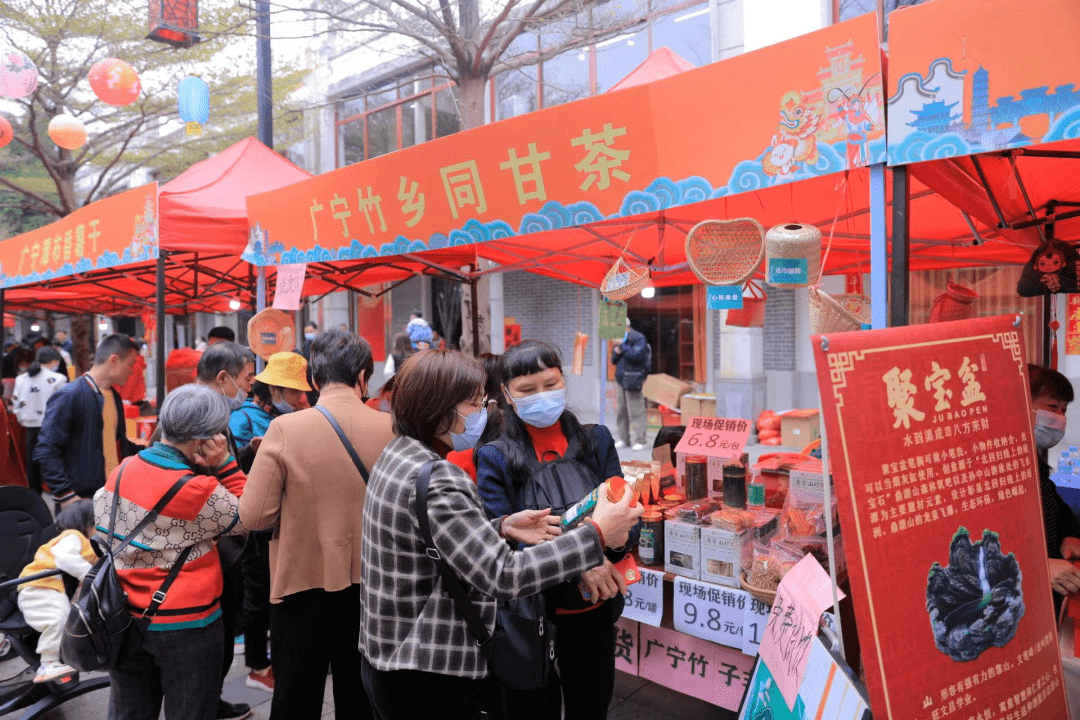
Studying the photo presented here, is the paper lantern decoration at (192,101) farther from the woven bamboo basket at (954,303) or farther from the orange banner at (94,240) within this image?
the woven bamboo basket at (954,303)

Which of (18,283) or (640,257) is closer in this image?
(640,257)

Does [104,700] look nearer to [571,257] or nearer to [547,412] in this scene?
[547,412]

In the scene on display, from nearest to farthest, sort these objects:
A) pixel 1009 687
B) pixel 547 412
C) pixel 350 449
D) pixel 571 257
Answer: pixel 1009 687 < pixel 547 412 < pixel 350 449 < pixel 571 257

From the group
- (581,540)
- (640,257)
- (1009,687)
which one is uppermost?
(640,257)

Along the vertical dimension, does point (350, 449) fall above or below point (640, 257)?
below

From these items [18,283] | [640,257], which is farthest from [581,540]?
[18,283]

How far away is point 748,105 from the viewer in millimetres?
2520

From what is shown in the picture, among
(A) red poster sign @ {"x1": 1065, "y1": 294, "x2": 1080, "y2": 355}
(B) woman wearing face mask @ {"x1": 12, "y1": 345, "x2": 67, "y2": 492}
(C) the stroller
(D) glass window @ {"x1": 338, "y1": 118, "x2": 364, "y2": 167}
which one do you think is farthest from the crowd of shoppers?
(D) glass window @ {"x1": 338, "y1": 118, "x2": 364, "y2": 167}

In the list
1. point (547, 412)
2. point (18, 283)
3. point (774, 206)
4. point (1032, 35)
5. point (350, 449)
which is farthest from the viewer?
point (18, 283)

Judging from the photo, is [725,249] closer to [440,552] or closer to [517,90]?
[440,552]

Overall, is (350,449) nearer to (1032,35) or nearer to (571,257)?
(1032,35)

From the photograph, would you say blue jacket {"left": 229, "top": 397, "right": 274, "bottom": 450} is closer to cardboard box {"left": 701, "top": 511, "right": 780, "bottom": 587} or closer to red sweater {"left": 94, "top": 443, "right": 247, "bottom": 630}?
red sweater {"left": 94, "top": 443, "right": 247, "bottom": 630}

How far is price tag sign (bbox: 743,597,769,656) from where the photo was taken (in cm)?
277

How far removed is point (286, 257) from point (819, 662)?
439 centimetres
